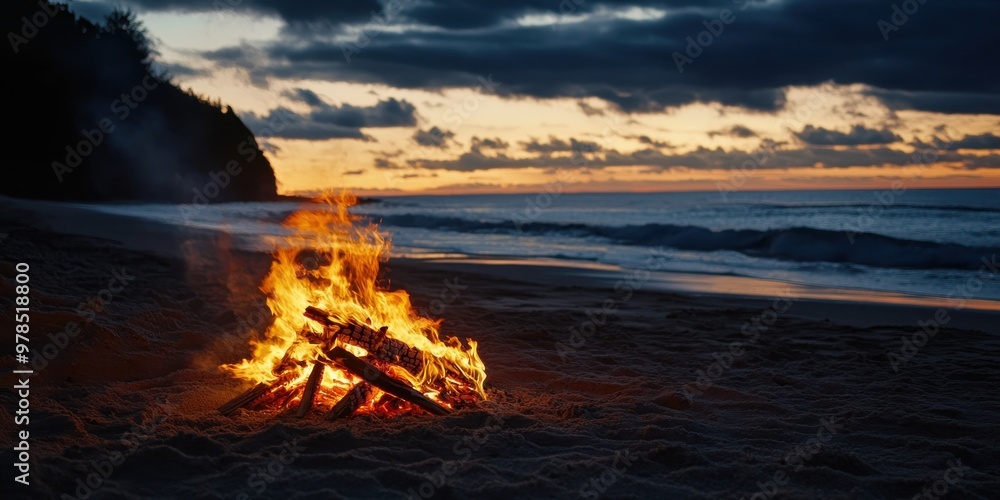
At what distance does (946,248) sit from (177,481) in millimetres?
22220

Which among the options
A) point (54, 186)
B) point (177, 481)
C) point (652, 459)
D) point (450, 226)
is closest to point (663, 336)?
point (652, 459)

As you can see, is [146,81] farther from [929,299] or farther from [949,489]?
[949,489]

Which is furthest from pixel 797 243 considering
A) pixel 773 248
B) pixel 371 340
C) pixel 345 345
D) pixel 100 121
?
pixel 100 121

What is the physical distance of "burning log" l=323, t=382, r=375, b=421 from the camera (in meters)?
5.15

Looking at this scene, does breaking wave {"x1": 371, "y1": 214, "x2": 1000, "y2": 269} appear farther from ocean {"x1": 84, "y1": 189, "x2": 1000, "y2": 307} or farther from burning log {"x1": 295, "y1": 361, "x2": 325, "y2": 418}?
burning log {"x1": 295, "y1": 361, "x2": 325, "y2": 418}

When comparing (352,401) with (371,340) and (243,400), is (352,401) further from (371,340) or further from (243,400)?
(243,400)

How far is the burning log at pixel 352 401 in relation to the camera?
5152mm

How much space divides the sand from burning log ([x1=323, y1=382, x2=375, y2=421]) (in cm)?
14

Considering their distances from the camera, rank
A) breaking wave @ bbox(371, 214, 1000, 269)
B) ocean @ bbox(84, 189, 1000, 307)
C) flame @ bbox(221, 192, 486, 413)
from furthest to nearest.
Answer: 1. breaking wave @ bbox(371, 214, 1000, 269)
2. ocean @ bbox(84, 189, 1000, 307)
3. flame @ bbox(221, 192, 486, 413)

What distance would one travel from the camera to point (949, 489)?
4.14m

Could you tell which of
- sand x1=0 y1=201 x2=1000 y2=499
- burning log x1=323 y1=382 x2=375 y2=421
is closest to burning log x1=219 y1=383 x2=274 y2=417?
sand x1=0 y1=201 x2=1000 y2=499

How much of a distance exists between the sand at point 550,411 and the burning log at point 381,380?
4.6 inches

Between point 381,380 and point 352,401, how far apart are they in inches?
9.9

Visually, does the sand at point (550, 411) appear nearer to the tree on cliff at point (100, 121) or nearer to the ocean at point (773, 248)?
the ocean at point (773, 248)
